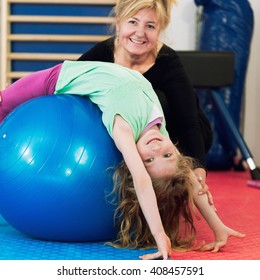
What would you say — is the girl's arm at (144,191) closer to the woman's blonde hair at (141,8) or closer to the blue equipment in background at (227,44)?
the woman's blonde hair at (141,8)

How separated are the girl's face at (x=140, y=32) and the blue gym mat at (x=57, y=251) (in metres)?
0.86

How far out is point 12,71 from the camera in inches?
169

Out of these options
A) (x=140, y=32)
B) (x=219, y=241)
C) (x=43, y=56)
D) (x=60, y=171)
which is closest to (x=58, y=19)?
(x=43, y=56)

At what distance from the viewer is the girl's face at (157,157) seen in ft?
5.96

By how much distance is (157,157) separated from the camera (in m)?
1.82

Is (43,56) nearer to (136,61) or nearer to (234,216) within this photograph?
(136,61)

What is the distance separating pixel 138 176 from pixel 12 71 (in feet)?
9.06

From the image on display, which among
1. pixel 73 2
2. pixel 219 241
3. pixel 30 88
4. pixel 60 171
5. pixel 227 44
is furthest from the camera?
pixel 73 2

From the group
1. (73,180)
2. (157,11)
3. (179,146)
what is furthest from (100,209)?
(157,11)

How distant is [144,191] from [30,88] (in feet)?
2.34

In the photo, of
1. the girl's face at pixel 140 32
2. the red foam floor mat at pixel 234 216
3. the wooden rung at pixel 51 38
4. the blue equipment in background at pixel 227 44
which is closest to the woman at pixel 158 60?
the girl's face at pixel 140 32

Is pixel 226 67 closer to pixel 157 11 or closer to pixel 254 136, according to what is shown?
pixel 254 136

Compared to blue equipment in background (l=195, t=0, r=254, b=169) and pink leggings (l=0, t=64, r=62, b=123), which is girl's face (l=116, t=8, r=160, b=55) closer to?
pink leggings (l=0, t=64, r=62, b=123)

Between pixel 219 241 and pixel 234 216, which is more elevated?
pixel 219 241
